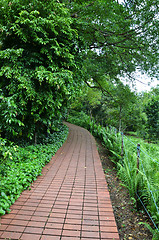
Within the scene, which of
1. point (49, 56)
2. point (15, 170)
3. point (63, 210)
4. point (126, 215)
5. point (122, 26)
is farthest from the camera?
point (122, 26)

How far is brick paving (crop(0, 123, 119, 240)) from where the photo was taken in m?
2.36

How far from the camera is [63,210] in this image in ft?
9.45

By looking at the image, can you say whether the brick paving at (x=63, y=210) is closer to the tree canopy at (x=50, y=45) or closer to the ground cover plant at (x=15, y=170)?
the ground cover plant at (x=15, y=170)

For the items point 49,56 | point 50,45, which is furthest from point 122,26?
point 49,56

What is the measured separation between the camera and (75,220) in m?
2.62

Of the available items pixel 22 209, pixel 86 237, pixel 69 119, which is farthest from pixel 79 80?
pixel 69 119

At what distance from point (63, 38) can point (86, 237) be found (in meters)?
5.60

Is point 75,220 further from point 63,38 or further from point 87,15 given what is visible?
point 87,15

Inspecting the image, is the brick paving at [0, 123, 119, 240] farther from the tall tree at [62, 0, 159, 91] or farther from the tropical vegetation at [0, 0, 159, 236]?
the tall tree at [62, 0, 159, 91]

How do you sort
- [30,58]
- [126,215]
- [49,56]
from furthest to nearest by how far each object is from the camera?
[30,58] < [49,56] < [126,215]

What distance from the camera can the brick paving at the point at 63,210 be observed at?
2355mm

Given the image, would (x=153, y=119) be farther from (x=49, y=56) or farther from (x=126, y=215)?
(x=126, y=215)

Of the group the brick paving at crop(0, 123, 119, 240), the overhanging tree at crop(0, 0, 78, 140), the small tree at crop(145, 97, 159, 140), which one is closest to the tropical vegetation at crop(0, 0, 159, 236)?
the overhanging tree at crop(0, 0, 78, 140)

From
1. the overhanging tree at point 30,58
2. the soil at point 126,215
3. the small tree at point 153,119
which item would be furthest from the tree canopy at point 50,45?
the small tree at point 153,119
